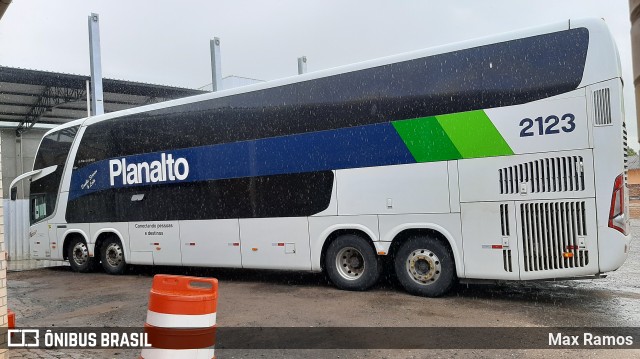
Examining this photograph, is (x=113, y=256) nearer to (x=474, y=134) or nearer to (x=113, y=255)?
(x=113, y=255)

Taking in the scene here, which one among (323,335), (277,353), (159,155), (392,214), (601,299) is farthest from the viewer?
(159,155)

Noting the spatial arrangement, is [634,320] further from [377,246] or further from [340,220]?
[340,220]

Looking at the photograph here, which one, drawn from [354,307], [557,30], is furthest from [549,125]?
[354,307]

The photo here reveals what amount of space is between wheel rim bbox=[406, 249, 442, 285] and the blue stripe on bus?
4.88ft

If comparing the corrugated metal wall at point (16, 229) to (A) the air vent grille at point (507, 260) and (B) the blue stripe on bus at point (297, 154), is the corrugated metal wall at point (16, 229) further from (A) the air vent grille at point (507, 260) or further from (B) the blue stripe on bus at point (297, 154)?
(A) the air vent grille at point (507, 260)

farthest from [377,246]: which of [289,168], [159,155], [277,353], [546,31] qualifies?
[159,155]

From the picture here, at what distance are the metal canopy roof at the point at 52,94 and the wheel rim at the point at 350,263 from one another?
14604mm

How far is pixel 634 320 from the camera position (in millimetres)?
6086

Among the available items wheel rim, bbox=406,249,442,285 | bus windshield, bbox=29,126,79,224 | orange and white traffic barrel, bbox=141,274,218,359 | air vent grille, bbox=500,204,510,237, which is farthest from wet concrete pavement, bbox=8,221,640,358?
bus windshield, bbox=29,126,79,224

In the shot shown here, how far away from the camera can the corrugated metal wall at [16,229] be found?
53.9 ft

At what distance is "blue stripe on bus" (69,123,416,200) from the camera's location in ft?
26.5

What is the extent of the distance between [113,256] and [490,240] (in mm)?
8756

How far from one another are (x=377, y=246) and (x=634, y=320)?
361 cm

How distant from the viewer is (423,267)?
7.75 metres
